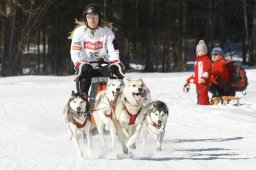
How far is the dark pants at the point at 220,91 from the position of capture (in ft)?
43.8

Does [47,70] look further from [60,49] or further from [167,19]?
[167,19]

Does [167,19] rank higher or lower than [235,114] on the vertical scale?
higher

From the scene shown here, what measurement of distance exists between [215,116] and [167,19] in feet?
81.1

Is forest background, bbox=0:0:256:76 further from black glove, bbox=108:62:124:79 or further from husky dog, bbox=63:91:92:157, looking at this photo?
husky dog, bbox=63:91:92:157

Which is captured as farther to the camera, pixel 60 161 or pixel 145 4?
pixel 145 4

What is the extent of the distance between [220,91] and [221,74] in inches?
20.0

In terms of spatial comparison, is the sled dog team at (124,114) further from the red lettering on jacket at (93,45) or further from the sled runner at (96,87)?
the red lettering on jacket at (93,45)

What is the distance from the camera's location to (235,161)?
6.77 meters

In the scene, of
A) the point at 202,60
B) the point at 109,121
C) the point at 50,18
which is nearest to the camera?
the point at 109,121

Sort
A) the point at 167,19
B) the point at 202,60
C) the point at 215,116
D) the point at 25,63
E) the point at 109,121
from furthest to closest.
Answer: the point at 25,63 < the point at 167,19 < the point at 202,60 < the point at 215,116 < the point at 109,121

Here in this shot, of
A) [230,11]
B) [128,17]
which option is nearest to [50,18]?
[128,17]

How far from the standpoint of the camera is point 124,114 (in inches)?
275

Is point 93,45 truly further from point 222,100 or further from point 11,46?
point 11,46

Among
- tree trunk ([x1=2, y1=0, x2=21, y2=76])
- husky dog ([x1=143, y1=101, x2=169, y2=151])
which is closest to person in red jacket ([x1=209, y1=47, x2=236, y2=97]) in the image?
husky dog ([x1=143, y1=101, x2=169, y2=151])
